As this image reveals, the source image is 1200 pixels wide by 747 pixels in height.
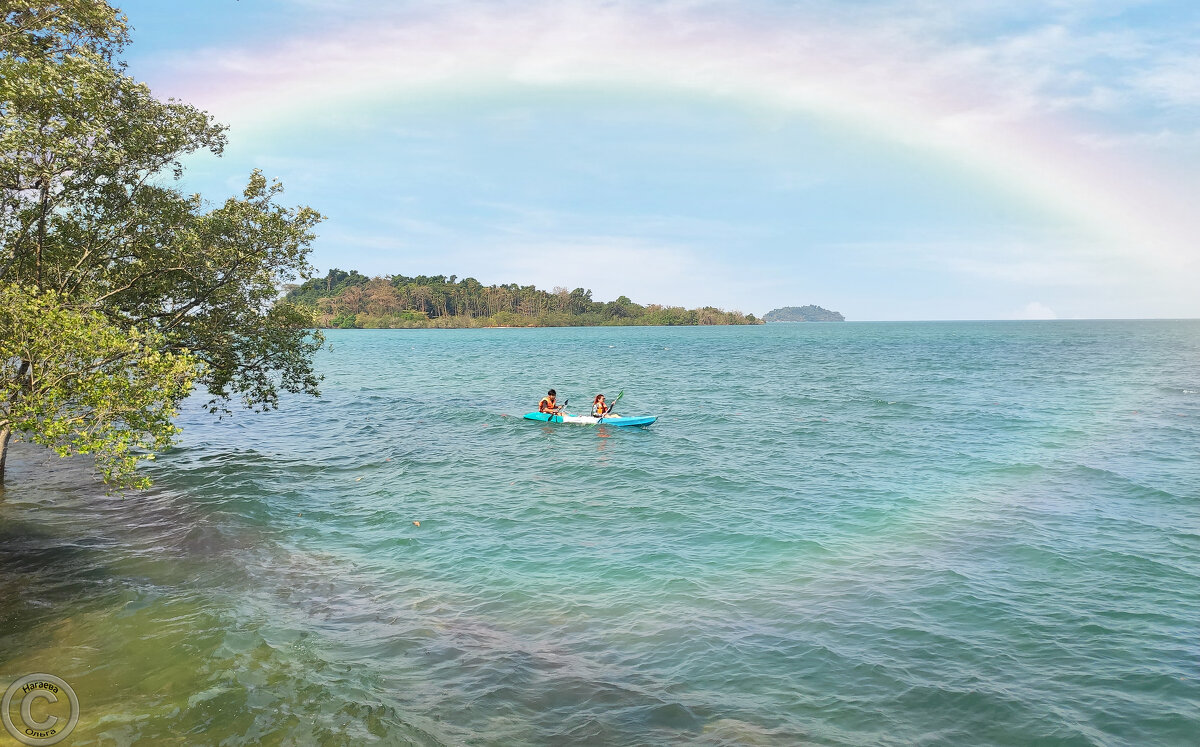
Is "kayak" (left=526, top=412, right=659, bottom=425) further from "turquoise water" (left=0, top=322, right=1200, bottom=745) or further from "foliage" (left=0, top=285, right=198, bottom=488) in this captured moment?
"foliage" (left=0, top=285, right=198, bottom=488)

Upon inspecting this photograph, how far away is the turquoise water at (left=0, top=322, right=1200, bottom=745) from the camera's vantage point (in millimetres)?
10039

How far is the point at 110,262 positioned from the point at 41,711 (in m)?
12.5

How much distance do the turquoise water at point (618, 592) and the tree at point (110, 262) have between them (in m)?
3.29

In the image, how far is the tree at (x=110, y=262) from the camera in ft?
39.1

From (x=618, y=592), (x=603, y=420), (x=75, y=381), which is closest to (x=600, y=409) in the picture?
(x=603, y=420)

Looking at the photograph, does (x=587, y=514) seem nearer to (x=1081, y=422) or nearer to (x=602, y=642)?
(x=602, y=642)

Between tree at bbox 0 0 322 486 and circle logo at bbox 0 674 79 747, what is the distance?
384 cm

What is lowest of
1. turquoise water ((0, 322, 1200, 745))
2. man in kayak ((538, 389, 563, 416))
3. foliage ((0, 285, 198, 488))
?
turquoise water ((0, 322, 1200, 745))

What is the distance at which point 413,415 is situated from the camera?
41.3 m

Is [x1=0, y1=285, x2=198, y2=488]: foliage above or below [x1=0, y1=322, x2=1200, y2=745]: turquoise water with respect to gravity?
above

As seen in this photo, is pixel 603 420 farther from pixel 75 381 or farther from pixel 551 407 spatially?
pixel 75 381

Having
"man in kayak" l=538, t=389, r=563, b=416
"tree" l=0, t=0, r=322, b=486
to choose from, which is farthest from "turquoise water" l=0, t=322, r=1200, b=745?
"man in kayak" l=538, t=389, r=563, b=416

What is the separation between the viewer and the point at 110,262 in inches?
694

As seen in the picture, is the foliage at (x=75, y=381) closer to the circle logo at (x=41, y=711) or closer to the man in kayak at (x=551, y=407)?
the circle logo at (x=41, y=711)
